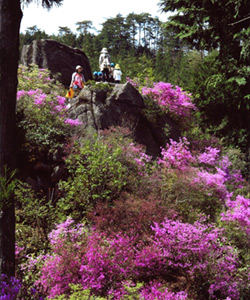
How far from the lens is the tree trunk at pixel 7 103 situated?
3377mm

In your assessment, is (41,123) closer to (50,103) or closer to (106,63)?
(50,103)

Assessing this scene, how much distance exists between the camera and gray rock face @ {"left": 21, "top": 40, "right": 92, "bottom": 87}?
21347 millimetres

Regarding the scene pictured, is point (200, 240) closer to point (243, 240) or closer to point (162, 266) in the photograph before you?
point (162, 266)

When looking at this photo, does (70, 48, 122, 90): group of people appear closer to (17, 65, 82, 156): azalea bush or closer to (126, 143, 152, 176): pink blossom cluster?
(17, 65, 82, 156): azalea bush

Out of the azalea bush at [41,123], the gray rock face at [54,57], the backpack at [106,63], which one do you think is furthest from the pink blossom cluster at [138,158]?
the gray rock face at [54,57]

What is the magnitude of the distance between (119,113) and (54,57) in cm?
1432

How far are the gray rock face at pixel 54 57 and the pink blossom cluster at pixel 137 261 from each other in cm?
1838

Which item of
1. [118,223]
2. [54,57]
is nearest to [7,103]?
[118,223]

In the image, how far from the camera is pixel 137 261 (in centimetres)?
441

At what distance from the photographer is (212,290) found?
167 inches

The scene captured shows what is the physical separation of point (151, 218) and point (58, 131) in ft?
12.0

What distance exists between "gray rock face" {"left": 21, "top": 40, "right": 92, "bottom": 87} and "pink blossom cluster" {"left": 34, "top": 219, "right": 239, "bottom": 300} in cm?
1838

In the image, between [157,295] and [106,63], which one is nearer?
[157,295]

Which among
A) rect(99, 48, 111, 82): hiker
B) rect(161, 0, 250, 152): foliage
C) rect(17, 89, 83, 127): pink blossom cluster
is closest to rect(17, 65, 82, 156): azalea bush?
rect(17, 89, 83, 127): pink blossom cluster
